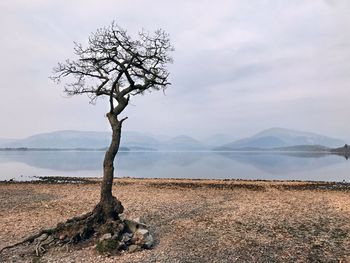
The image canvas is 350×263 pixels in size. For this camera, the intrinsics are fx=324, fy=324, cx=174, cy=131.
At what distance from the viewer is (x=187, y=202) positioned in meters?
27.4

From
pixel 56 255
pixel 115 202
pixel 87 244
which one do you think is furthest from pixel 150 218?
pixel 56 255

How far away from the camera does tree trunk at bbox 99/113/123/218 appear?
691 inches

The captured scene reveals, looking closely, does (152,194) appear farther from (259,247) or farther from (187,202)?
(259,247)

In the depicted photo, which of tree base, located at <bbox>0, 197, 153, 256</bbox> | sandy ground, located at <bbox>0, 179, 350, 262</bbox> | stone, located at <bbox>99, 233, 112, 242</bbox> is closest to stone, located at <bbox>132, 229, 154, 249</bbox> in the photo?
tree base, located at <bbox>0, 197, 153, 256</bbox>

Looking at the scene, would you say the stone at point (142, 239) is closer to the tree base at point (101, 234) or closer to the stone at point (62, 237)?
the tree base at point (101, 234)

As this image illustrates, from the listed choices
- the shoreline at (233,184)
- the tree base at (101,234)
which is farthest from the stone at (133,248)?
the shoreline at (233,184)

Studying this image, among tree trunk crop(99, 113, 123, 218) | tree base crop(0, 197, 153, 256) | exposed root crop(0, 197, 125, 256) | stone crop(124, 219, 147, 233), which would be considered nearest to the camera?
tree base crop(0, 197, 153, 256)

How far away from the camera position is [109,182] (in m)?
18.0

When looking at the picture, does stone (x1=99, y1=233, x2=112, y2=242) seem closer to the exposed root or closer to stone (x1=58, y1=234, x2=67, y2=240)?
the exposed root

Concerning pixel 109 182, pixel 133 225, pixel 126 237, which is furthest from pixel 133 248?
pixel 109 182

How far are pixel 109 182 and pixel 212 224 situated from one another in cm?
672

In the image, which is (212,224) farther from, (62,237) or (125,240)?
(62,237)

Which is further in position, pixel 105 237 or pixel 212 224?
pixel 212 224

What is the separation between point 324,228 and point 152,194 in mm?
17166
